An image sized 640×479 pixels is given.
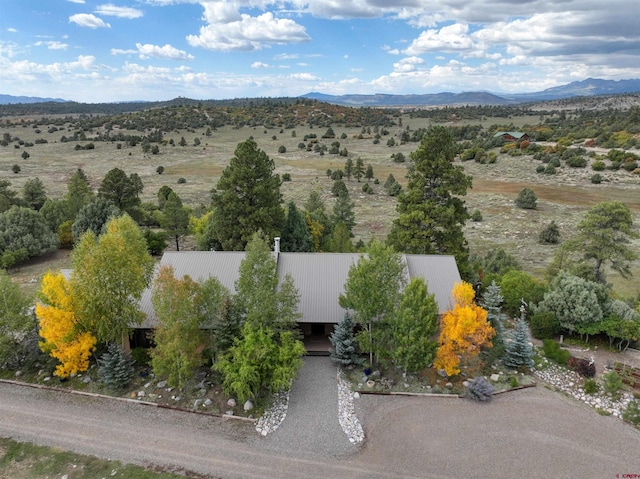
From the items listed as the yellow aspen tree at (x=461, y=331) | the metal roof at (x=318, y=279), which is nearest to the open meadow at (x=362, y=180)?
the yellow aspen tree at (x=461, y=331)

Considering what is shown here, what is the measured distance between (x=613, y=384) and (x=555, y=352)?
11.6 ft

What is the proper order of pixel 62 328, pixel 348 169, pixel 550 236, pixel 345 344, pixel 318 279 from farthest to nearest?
pixel 348 169
pixel 550 236
pixel 318 279
pixel 345 344
pixel 62 328

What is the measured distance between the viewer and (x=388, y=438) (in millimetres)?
17828

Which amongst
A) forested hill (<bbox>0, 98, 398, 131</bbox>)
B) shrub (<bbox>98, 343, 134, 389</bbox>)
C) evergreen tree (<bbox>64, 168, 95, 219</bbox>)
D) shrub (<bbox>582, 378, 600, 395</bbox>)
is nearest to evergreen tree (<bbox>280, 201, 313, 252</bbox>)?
shrub (<bbox>98, 343, 134, 389</bbox>)

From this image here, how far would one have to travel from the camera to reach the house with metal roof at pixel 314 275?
2366 cm

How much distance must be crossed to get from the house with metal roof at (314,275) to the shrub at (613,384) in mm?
7916

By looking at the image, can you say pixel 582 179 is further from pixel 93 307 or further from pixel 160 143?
pixel 160 143

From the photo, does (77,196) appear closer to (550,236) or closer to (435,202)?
(435,202)

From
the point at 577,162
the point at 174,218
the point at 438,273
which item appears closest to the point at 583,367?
the point at 438,273

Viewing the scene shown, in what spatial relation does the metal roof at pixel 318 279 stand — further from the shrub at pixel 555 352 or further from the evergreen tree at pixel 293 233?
the shrub at pixel 555 352

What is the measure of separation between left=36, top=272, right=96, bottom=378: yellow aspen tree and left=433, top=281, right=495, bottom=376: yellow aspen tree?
16798 millimetres

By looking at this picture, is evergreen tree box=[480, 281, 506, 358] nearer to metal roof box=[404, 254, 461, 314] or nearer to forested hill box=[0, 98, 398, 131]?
metal roof box=[404, 254, 461, 314]

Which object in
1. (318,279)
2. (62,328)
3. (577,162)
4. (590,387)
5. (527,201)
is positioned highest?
(577,162)

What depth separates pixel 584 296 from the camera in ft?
81.3
